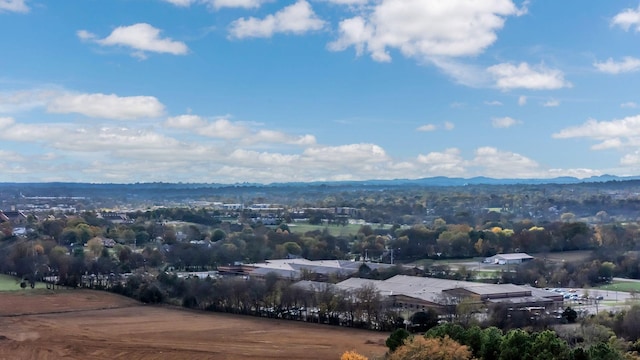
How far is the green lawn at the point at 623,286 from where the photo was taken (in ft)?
195

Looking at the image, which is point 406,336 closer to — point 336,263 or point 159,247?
point 336,263

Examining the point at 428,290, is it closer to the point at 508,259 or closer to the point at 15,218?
the point at 508,259

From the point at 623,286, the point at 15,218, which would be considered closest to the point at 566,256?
the point at 623,286

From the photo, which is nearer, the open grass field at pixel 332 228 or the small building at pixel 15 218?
the open grass field at pixel 332 228

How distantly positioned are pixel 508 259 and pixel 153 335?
44.8m

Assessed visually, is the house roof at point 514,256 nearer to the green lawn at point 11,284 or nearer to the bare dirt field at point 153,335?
the bare dirt field at point 153,335

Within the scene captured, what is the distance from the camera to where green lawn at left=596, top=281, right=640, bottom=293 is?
59.5 m

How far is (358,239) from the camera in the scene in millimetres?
94438

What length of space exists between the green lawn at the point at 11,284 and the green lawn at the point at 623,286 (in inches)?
1854

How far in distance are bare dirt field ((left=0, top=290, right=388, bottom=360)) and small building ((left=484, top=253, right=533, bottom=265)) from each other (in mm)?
35465

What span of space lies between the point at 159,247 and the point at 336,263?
23.0 metres

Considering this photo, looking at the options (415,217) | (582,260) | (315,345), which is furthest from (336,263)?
(415,217)

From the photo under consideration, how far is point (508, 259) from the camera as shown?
76000mm

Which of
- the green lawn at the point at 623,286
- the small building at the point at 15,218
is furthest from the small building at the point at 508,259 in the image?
the small building at the point at 15,218
